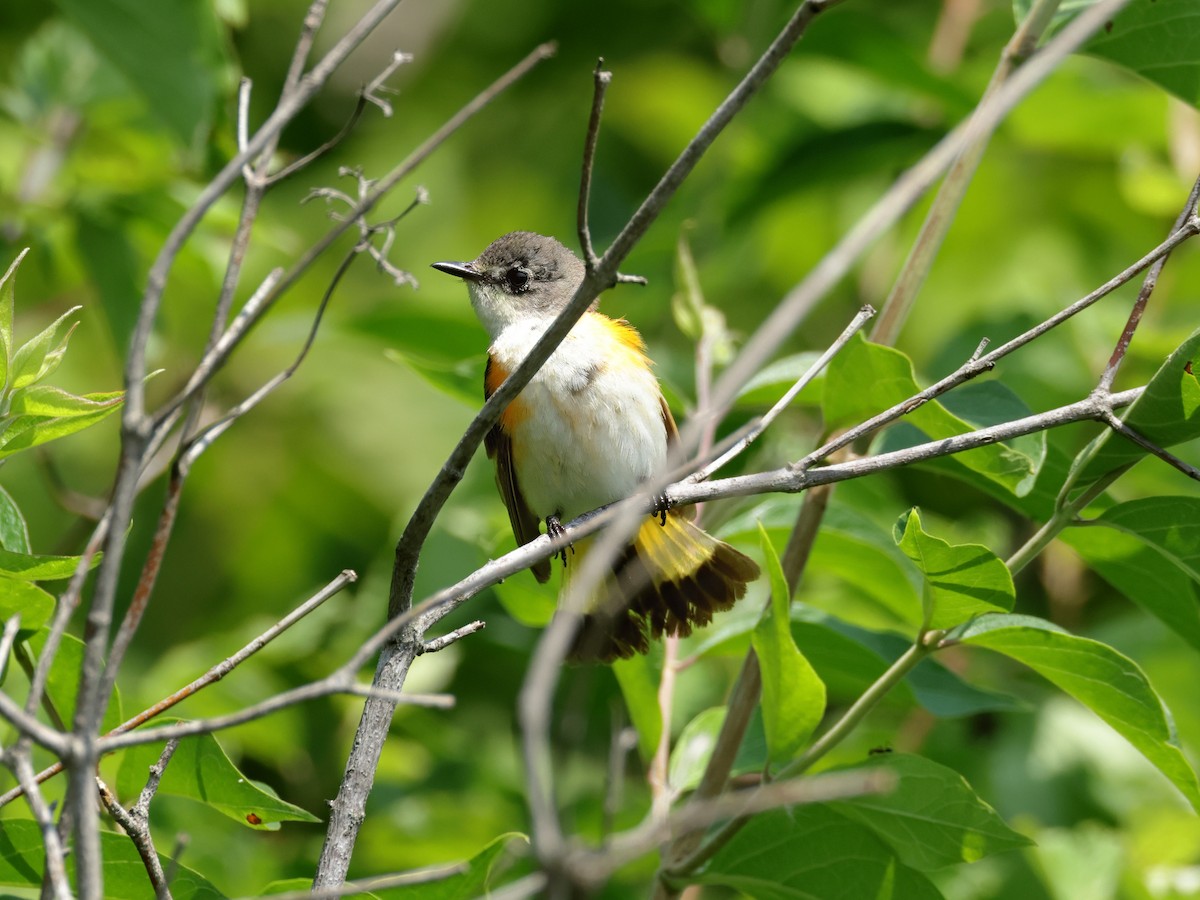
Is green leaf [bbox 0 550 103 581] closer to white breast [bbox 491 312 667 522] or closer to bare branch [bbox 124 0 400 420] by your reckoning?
bare branch [bbox 124 0 400 420]

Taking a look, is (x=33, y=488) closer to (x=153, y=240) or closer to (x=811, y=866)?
(x=153, y=240)

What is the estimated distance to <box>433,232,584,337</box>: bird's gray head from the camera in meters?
4.50

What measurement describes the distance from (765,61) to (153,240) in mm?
3488

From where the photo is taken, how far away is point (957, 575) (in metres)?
2.35

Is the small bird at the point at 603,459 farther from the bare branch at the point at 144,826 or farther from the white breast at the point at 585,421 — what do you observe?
the bare branch at the point at 144,826

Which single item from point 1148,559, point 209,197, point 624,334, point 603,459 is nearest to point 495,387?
point 603,459

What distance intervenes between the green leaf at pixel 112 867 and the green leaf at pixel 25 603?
1.16 ft

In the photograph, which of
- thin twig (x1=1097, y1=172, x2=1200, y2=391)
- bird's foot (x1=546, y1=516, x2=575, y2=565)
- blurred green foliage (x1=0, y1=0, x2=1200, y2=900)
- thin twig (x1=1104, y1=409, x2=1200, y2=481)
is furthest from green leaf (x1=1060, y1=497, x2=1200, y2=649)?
bird's foot (x1=546, y1=516, x2=575, y2=565)

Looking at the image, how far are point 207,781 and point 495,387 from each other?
5.91ft

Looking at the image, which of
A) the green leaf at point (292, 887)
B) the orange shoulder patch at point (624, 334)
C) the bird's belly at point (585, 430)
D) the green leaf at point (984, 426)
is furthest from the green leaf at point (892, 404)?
the green leaf at point (292, 887)

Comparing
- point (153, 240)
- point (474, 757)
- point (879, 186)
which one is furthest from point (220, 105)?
point (879, 186)

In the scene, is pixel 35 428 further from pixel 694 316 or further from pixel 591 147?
pixel 694 316

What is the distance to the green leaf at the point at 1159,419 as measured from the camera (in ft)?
7.36

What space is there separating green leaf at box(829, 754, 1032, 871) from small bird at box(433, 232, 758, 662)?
1.01m
